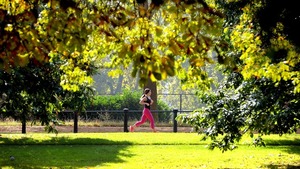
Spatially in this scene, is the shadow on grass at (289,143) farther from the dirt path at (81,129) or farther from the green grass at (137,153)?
the dirt path at (81,129)

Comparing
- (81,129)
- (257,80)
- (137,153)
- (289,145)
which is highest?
(257,80)

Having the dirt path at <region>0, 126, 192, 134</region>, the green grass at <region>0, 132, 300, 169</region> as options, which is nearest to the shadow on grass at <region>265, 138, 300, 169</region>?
the green grass at <region>0, 132, 300, 169</region>

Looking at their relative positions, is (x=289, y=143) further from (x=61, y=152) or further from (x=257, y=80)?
(x=61, y=152)

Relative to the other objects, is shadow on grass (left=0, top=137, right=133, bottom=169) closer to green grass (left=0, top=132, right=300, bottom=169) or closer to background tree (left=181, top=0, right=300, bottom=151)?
green grass (left=0, top=132, right=300, bottom=169)

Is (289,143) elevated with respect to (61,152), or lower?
elevated

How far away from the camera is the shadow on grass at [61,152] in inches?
446

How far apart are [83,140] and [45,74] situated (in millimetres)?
2611

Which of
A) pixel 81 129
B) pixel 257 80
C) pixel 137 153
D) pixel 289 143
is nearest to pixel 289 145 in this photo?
pixel 289 143

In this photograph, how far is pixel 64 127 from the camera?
22.8 meters

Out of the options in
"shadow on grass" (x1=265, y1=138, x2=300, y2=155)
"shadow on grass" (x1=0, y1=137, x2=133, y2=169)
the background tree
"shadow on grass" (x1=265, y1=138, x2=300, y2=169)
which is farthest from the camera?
"shadow on grass" (x1=265, y1=138, x2=300, y2=155)

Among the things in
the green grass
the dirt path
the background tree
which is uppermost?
the background tree

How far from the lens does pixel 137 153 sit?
12961 mm

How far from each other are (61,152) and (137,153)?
194cm

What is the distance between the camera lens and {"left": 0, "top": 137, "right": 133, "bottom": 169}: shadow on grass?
11320 mm
